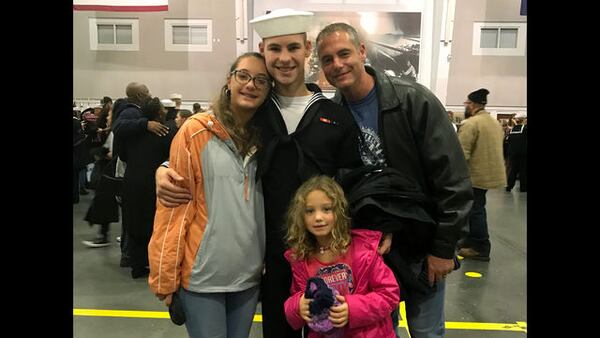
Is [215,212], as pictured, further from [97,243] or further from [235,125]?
[97,243]

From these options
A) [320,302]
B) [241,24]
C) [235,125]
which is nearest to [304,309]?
[320,302]

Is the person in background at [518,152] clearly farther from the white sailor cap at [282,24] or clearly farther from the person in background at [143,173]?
the white sailor cap at [282,24]

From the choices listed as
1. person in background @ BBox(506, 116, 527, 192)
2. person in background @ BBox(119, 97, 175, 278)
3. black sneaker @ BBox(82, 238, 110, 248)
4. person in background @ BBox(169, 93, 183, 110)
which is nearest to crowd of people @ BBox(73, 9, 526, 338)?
person in background @ BBox(119, 97, 175, 278)

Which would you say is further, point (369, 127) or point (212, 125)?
point (369, 127)

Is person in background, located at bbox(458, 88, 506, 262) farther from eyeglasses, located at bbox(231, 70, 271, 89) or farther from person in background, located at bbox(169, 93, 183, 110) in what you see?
person in background, located at bbox(169, 93, 183, 110)

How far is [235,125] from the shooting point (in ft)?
5.29

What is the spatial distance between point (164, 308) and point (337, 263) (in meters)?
2.46

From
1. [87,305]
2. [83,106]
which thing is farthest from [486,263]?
[83,106]

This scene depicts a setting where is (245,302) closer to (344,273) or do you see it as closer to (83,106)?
(344,273)

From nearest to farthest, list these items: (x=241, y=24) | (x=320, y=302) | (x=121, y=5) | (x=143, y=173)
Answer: (x=320, y=302) < (x=143, y=173) < (x=121, y=5) < (x=241, y=24)

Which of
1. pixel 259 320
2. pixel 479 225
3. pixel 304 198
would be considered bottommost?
pixel 259 320

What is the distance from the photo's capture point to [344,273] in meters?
1.59

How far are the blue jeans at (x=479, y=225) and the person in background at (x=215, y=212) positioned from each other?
373 cm

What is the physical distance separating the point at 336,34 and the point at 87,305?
3.22 m
